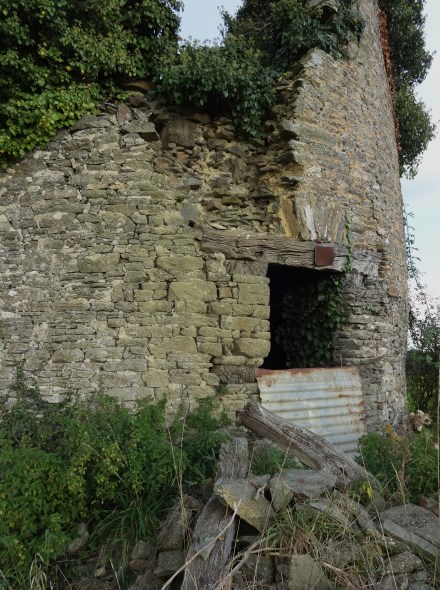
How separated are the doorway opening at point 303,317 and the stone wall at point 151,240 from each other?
70 cm

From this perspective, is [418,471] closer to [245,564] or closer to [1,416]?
[245,564]

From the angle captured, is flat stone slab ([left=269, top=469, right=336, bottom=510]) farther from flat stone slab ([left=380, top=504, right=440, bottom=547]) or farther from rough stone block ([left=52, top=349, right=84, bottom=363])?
rough stone block ([left=52, top=349, right=84, bottom=363])

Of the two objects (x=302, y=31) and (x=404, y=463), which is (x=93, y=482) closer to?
(x=404, y=463)

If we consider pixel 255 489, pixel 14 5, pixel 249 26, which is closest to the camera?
pixel 255 489

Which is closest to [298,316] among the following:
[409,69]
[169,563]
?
[169,563]

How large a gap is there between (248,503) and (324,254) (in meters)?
3.22

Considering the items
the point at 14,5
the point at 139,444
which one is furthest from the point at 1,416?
the point at 14,5

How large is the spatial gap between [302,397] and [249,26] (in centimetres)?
519

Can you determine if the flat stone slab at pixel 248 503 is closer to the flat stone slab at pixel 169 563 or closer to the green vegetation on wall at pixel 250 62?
the flat stone slab at pixel 169 563

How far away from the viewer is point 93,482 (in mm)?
3547

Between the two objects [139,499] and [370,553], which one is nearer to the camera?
[370,553]

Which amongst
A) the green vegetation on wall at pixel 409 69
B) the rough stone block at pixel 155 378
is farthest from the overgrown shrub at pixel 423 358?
the rough stone block at pixel 155 378

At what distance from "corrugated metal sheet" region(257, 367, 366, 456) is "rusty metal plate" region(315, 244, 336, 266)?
1.20 m

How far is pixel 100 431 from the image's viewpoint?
3.77 metres
